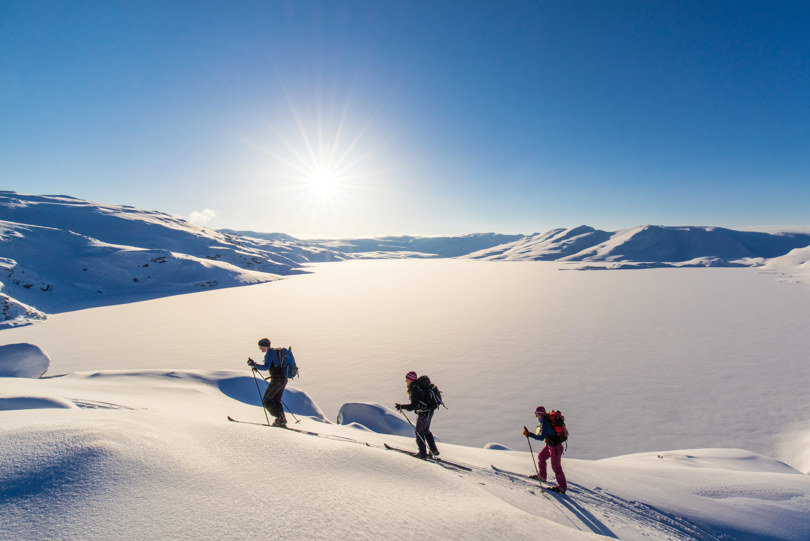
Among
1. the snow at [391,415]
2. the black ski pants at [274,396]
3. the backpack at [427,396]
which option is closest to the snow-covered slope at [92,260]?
the snow at [391,415]

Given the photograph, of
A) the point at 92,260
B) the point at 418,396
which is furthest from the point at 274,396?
the point at 92,260

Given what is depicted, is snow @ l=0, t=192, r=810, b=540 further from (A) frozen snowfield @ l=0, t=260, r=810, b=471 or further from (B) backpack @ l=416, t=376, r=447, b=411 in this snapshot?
(B) backpack @ l=416, t=376, r=447, b=411

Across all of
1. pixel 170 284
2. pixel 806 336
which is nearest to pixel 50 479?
pixel 806 336

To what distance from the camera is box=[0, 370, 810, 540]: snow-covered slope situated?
2848mm

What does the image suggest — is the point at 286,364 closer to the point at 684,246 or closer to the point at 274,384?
the point at 274,384

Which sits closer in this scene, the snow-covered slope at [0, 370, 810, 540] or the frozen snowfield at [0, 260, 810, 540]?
the snow-covered slope at [0, 370, 810, 540]

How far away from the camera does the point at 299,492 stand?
143 inches

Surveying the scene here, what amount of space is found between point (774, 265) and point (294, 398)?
135 metres

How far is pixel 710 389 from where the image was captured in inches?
611

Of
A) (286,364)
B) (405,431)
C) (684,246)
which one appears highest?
(684,246)

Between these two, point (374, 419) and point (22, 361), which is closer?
point (374, 419)

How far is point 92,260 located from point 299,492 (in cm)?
6159

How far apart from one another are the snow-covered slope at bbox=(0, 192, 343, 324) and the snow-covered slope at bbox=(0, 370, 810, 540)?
39.1 meters

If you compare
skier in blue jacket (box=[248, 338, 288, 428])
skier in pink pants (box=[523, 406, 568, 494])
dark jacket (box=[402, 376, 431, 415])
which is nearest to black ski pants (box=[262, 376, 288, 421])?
skier in blue jacket (box=[248, 338, 288, 428])
